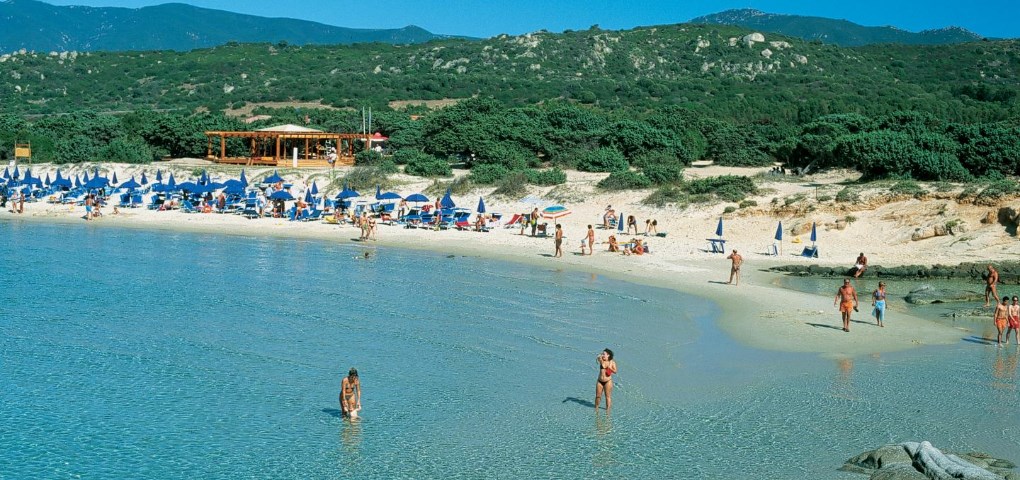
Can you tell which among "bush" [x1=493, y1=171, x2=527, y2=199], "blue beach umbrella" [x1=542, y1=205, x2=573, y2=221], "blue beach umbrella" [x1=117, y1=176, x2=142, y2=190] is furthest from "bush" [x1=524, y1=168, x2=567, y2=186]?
"blue beach umbrella" [x1=117, y1=176, x2=142, y2=190]

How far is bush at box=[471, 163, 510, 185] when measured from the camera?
4234 cm

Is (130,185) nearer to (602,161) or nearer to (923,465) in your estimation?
(602,161)

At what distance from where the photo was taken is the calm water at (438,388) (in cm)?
1268

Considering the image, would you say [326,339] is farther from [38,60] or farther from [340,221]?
[38,60]

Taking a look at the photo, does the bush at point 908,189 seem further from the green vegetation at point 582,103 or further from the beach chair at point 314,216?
the beach chair at point 314,216

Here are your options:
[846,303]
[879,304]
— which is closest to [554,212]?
[879,304]

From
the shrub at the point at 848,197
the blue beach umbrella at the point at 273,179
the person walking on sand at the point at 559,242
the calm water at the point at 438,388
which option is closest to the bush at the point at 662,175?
the shrub at the point at 848,197

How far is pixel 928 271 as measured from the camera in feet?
89.0

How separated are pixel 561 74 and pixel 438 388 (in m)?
82.4

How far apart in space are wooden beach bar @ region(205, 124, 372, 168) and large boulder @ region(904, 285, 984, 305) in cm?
3121

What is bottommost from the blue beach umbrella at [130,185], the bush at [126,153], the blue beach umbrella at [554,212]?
the blue beach umbrella at [554,212]

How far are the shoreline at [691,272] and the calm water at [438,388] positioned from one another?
0.80m

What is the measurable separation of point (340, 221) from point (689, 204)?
12.8m

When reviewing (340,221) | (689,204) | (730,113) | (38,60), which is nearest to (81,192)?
(340,221)
